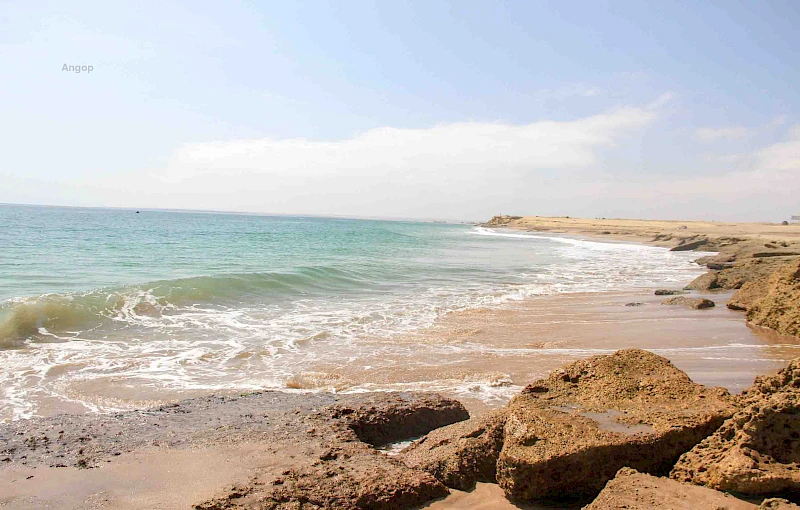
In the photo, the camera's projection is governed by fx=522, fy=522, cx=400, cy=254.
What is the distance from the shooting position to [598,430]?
3184 millimetres

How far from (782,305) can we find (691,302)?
266 cm

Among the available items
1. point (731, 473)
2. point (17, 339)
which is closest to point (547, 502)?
point (731, 473)

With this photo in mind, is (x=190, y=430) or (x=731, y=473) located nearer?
(x=731, y=473)

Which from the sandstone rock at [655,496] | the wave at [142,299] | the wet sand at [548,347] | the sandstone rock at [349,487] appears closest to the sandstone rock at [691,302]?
the wet sand at [548,347]

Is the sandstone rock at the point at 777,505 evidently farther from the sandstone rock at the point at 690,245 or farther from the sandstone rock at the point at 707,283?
the sandstone rock at the point at 690,245

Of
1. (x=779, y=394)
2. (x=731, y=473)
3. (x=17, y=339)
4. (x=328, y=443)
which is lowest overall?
(x=17, y=339)

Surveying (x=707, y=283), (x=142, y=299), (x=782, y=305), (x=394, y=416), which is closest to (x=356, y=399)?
(x=394, y=416)

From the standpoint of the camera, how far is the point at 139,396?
19.5 feet

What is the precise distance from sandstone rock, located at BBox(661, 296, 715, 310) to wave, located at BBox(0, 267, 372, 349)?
8.29 meters

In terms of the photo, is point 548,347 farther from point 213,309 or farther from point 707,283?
point 707,283

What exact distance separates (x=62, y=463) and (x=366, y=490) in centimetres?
219

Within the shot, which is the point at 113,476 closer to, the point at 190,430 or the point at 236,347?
the point at 190,430

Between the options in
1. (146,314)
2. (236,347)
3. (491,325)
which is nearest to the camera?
(236,347)

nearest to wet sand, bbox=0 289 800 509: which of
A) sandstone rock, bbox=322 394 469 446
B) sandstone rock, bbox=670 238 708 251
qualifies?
sandstone rock, bbox=322 394 469 446
